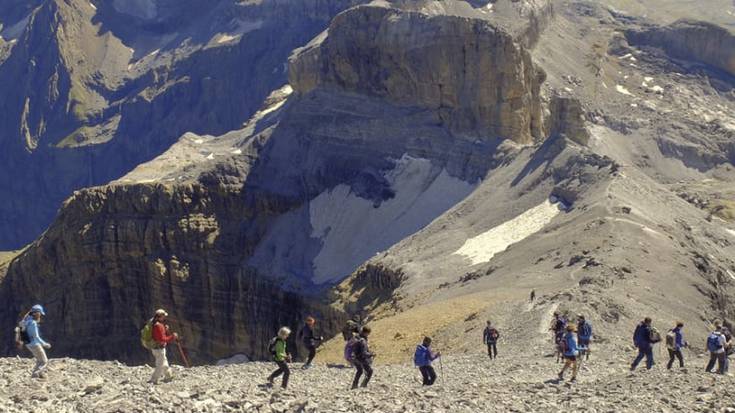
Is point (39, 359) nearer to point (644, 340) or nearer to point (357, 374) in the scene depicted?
point (357, 374)

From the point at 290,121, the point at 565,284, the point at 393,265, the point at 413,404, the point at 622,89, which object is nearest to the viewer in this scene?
the point at 413,404

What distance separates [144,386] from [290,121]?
73842mm

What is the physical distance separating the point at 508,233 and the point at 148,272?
106 ft

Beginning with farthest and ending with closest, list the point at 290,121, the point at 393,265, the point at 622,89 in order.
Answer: the point at 622,89
the point at 290,121
the point at 393,265

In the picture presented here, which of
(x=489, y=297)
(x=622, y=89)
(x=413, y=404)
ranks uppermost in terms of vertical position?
(x=622, y=89)

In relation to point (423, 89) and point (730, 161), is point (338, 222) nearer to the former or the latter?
point (423, 89)

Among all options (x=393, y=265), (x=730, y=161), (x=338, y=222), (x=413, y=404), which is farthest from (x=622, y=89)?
(x=413, y=404)

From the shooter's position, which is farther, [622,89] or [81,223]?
[622,89]

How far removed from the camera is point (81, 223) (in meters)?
94.5

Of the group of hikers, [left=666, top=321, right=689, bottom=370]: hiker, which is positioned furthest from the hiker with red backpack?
[left=666, top=321, right=689, bottom=370]: hiker

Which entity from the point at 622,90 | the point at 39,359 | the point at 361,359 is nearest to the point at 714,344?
the point at 361,359

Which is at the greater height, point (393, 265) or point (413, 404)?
point (393, 265)

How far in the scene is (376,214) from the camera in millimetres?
85625

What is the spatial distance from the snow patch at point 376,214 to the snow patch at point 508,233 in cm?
947
